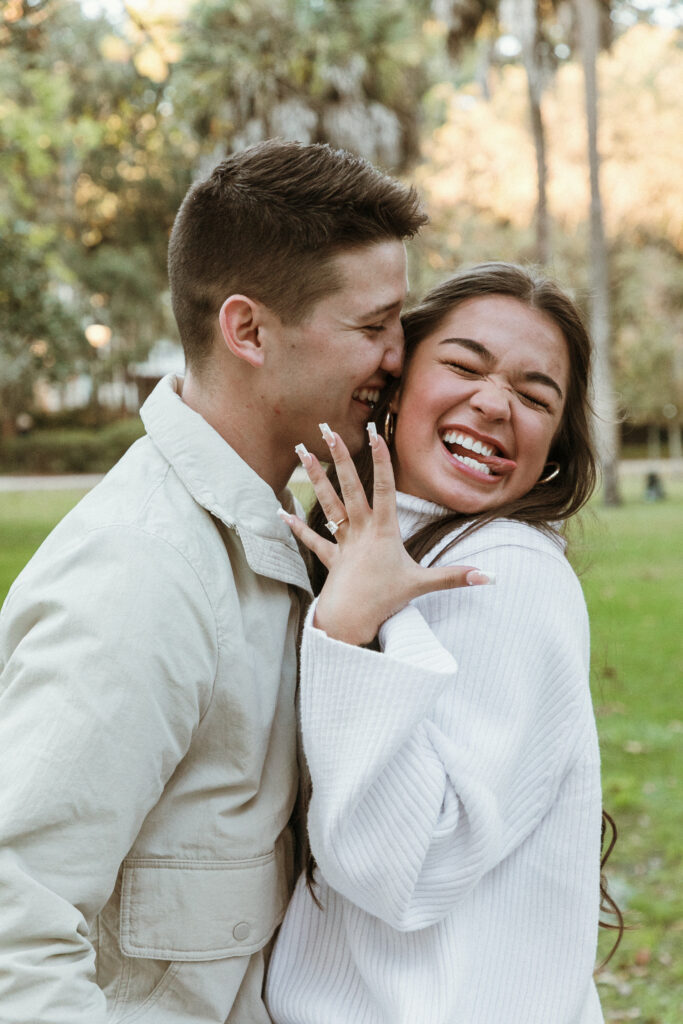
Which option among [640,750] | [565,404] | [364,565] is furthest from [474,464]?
[640,750]

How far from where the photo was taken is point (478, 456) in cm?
243

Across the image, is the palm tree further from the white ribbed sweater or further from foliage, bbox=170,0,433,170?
the white ribbed sweater

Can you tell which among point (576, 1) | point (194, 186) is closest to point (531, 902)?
point (194, 186)

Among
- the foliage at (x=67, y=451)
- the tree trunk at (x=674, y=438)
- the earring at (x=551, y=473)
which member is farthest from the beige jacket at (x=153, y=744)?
the tree trunk at (x=674, y=438)

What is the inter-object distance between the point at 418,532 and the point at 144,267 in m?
30.5

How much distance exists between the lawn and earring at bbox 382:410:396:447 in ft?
1.85

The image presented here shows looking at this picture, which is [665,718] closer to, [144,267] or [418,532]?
[418,532]

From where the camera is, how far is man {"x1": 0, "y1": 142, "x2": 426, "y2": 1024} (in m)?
1.67

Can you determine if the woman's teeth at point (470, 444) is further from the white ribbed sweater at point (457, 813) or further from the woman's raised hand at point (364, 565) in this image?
the woman's raised hand at point (364, 565)

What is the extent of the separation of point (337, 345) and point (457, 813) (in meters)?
1.08

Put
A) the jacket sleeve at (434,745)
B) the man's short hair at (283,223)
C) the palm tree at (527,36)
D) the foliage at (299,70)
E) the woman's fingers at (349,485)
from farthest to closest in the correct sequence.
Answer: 1. the palm tree at (527,36)
2. the foliage at (299,70)
3. the man's short hair at (283,223)
4. the woman's fingers at (349,485)
5. the jacket sleeve at (434,745)

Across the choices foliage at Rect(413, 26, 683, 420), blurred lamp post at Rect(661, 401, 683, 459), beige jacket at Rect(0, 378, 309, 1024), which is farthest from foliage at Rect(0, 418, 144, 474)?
beige jacket at Rect(0, 378, 309, 1024)

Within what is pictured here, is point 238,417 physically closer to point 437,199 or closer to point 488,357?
point 488,357

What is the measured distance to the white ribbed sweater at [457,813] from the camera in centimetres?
176
